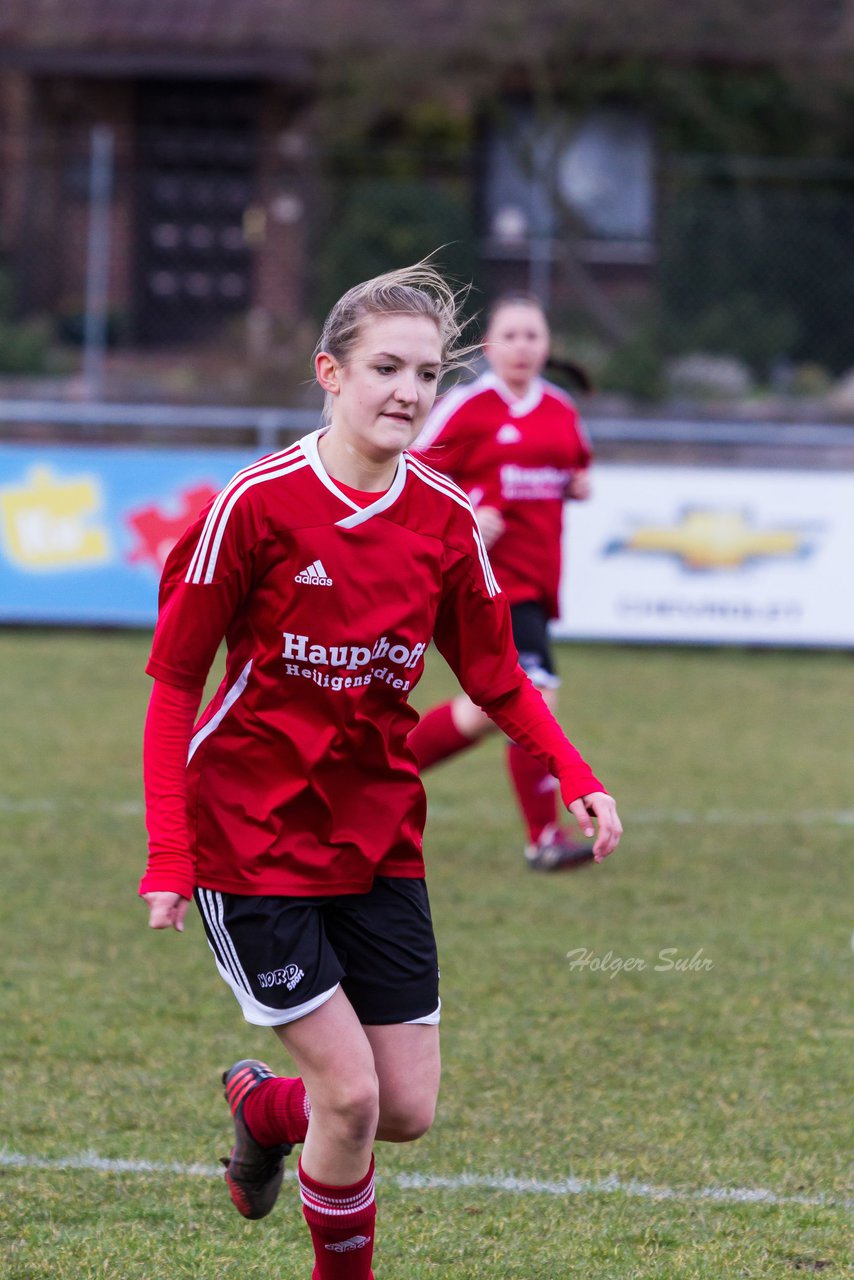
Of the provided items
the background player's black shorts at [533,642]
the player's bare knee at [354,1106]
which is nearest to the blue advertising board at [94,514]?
the background player's black shorts at [533,642]

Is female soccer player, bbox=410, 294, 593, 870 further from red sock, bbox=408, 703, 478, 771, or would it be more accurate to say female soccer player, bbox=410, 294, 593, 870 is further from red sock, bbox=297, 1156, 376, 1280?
red sock, bbox=297, 1156, 376, 1280

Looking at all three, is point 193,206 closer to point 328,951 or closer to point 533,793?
point 533,793

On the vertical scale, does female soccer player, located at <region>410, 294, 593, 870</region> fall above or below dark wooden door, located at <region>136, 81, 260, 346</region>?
below

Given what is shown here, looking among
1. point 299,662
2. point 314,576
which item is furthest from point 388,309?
point 299,662

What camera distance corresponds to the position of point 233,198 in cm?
1664

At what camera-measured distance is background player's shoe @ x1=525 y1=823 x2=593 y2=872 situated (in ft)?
21.3

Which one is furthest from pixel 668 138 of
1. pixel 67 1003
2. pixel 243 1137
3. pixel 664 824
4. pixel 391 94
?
pixel 243 1137

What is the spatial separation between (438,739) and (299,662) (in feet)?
12.0

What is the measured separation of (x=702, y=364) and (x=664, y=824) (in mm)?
8226

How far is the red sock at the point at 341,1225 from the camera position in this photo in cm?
299

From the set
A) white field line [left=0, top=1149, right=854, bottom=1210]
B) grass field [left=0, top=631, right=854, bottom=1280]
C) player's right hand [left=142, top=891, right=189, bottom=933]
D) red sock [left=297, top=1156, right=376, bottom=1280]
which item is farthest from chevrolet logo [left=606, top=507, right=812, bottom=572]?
player's right hand [left=142, top=891, right=189, bottom=933]

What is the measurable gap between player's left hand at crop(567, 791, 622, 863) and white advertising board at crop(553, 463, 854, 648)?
8.19 meters

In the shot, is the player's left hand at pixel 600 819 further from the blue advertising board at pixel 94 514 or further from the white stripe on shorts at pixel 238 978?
the blue advertising board at pixel 94 514

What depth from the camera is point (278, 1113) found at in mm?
3393
